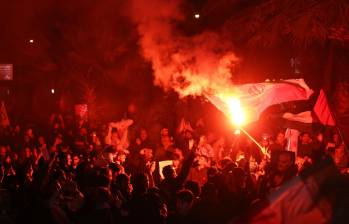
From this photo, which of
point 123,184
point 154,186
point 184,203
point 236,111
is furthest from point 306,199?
point 236,111

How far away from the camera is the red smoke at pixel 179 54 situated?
39.0ft

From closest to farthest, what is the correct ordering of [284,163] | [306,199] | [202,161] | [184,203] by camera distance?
1. [306,199]
2. [184,203]
3. [284,163]
4. [202,161]

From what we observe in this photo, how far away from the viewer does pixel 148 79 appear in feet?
59.4

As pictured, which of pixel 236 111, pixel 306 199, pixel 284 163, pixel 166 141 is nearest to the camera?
pixel 306 199

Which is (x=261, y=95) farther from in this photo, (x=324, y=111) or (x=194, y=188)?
(x=194, y=188)

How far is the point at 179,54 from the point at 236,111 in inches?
88.3

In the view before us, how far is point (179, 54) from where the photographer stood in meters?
12.4

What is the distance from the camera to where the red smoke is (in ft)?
39.0

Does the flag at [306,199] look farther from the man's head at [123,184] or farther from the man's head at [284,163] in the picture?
the man's head at [123,184]

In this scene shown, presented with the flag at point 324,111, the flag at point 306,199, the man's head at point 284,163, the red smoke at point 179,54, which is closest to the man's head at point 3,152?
the red smoke at point 179,54

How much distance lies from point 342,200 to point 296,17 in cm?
959

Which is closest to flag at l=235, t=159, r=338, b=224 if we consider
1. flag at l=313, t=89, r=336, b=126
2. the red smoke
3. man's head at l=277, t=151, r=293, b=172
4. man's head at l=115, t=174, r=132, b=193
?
man's head at l=277, t=151, r=293, b=172

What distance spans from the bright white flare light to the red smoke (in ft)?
1.66

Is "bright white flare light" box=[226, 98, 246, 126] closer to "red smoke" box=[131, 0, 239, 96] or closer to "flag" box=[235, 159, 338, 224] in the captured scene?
"red smoke" box=[131, 0, 239, 96]
